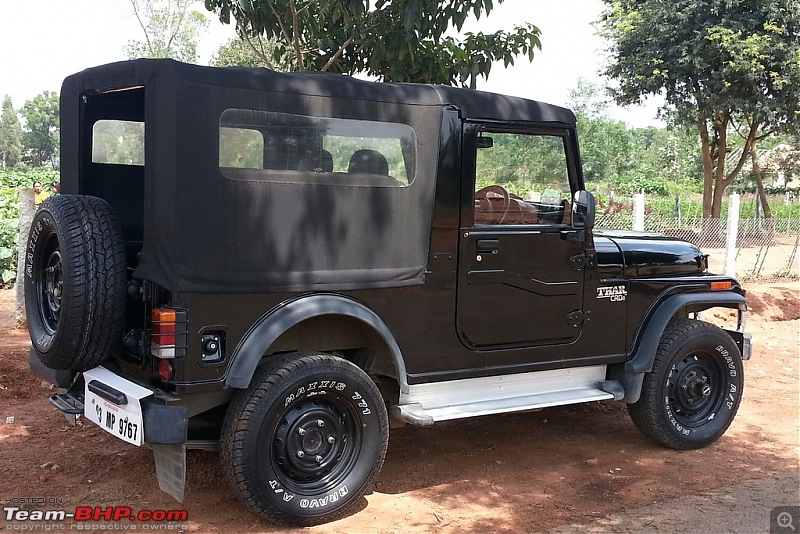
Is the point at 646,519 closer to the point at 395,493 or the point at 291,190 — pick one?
the point at 395,493

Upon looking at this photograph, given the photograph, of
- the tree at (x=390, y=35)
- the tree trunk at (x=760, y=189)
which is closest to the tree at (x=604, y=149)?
the tree trunk at (x=760, y=189)

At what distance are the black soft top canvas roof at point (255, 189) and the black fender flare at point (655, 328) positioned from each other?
1.72 metres

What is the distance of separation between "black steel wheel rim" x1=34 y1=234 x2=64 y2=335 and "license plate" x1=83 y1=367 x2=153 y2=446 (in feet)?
1.20

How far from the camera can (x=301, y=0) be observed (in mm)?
6988

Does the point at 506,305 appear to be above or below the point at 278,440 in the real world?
above

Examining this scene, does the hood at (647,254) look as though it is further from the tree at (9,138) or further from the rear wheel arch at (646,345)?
the tree at (9,138)

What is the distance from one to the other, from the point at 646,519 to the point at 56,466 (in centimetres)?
349

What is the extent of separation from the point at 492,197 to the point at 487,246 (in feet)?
1.09

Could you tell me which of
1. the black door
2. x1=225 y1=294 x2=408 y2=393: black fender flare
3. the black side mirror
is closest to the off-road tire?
x1=225 y1=294 x2=408 y2=393: black fender flare

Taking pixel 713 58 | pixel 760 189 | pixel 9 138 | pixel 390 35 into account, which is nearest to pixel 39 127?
pixel 9 138

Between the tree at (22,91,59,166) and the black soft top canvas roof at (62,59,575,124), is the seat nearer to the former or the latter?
the black soft top canvas roof at (62,59,575,124)

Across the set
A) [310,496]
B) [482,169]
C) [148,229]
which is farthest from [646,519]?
[148,229]

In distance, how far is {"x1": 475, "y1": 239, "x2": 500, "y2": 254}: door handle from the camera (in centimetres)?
486

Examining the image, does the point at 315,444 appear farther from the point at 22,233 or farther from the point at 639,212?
the point at 639,212
